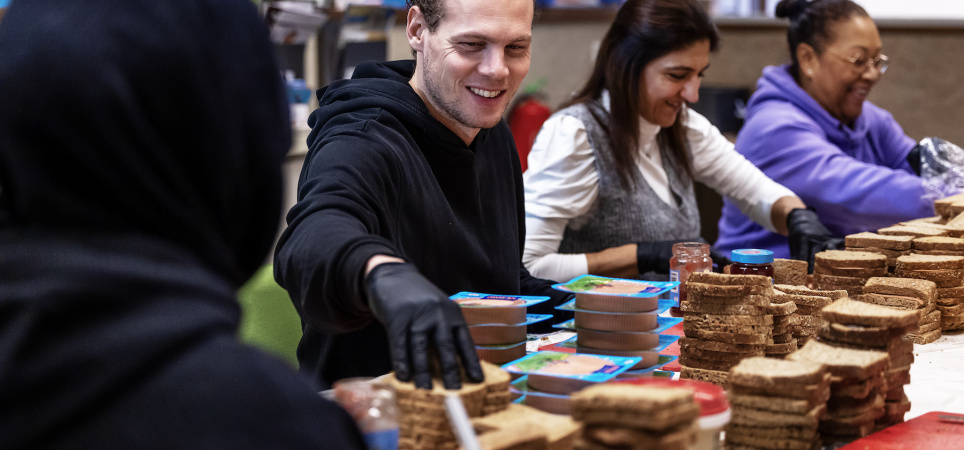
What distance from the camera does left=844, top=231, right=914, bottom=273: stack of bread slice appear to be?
2186mm

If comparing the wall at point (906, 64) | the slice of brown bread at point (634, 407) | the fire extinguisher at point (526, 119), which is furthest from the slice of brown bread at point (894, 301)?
the fire extinguisher at point (526, 119)

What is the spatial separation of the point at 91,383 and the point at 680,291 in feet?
5.40

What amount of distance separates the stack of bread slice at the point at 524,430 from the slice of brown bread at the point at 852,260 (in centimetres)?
129

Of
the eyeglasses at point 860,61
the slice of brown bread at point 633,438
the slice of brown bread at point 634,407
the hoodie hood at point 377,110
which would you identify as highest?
the eyeglasses at point 860,61

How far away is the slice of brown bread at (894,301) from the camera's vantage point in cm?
190

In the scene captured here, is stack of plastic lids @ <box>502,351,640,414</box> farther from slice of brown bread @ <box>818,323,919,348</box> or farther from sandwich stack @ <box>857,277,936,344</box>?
sandwich stack @ <box>857,277,936,344</box>

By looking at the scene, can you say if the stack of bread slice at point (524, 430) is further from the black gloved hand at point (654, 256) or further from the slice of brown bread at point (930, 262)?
the black gloved hand at point (654, 256)

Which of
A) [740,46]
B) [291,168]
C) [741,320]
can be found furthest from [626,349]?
[740,46]

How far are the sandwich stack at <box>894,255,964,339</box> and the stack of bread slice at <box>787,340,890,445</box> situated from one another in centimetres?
89

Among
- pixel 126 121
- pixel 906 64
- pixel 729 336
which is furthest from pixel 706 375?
pixel 906 64

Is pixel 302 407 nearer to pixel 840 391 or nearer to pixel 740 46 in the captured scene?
pixel 840 391

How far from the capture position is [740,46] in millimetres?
5379

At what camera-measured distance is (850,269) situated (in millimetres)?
2107

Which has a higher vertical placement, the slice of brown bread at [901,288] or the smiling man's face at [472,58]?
the smiling man's face at [472,58]
